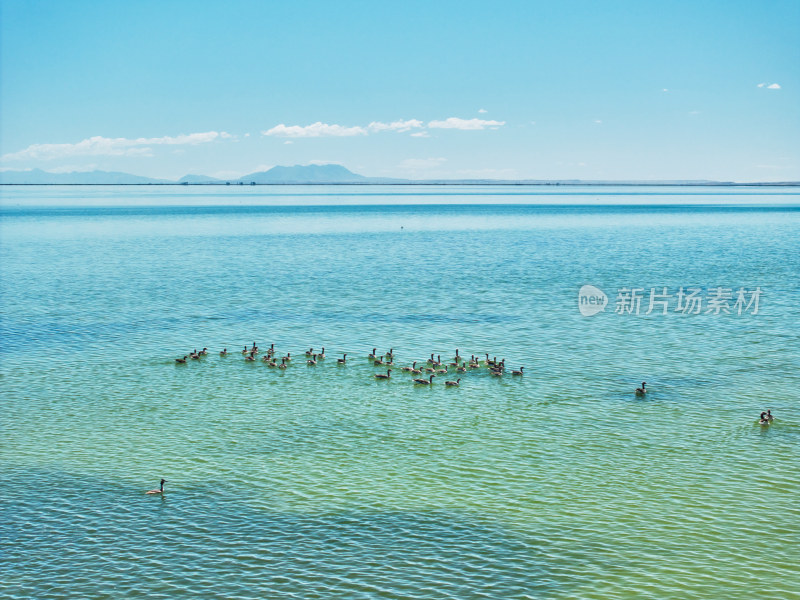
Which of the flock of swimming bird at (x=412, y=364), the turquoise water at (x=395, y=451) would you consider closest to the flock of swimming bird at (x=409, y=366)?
the flock of swimming bird at (x=412, y=364)

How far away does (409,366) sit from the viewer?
141 ft

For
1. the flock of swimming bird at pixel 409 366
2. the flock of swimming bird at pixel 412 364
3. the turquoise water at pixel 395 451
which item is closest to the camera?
the turquoise water at pixel 395 451

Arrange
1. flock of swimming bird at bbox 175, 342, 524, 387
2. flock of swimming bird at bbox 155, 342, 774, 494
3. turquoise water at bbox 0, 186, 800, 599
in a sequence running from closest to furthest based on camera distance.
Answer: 1. turquoise water at bbox 0, 186, 800, 599
2. flock of swimming bird at bbox 155, 342, 774, 494
3. flock of swimming bird at bbox 175, 342, 524, 387

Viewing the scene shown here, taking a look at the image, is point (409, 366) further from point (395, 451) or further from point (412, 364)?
point (395, 451)

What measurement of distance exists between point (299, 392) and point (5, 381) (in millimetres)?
16228

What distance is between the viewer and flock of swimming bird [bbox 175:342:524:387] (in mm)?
41531

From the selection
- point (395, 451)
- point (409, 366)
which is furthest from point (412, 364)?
point (395, 451)

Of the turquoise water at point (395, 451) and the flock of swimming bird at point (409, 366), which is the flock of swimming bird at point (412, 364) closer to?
the flock of swimming bird at point (409, 366)

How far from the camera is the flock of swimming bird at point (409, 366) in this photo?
41.5 m

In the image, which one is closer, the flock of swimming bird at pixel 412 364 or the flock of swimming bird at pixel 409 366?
the flock of swimming bird at pixel 412 364

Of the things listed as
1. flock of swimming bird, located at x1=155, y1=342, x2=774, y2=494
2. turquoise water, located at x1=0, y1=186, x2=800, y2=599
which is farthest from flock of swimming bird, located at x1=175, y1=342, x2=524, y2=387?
turquoise water, located at x1=0, y1=186, x2=800, y2=599

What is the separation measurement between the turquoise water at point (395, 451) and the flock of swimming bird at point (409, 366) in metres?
0.53

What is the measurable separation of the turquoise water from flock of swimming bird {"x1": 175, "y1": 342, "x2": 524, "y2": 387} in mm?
528

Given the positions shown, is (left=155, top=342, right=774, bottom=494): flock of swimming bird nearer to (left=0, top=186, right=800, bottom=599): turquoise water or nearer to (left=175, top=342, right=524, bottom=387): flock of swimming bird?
(left=175, top=342, right=524, bottom=387): flock of swimming bird
